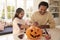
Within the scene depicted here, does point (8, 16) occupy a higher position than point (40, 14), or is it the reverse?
point (40, 14)

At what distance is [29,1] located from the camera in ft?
17.7

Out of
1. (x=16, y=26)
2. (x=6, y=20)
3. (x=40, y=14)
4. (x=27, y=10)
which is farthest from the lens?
(x=27, y=10)

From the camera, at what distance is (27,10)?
5348 mm

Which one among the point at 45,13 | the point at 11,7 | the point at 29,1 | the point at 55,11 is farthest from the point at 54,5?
the point at 45,13

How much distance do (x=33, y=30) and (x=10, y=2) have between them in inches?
148

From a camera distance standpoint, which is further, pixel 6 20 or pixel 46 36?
pixel 6 20

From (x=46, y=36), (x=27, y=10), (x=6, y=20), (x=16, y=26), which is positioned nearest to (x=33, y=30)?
(x=46, y=36)

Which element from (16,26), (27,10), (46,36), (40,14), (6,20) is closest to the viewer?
(46,36)

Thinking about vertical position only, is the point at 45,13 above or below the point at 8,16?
above

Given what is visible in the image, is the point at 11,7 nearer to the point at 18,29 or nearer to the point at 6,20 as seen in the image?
the point at 6,20

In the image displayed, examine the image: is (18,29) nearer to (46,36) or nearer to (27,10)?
(46,36)

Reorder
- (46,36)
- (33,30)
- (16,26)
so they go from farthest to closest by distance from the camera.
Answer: (16,26) → (46,36) → (33,30)

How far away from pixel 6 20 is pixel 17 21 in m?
3.22

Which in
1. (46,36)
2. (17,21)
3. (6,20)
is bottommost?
(6,20)
